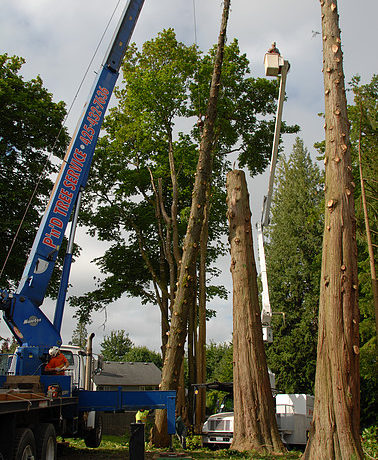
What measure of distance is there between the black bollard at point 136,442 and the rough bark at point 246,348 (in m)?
3.18

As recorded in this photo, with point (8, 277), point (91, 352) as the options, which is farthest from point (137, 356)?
point (91, 352)

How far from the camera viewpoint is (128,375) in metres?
47.7

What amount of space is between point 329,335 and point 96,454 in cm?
562

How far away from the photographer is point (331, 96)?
26.9 feet

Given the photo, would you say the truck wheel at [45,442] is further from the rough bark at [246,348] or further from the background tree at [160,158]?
the background tree at [160,158]

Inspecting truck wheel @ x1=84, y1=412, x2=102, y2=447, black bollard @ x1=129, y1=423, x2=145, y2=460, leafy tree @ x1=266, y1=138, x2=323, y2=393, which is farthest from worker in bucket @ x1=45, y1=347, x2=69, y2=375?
leafy tree @ x1=266, y1=138, x2=323, y2=393

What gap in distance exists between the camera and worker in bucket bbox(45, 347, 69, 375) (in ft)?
27.9

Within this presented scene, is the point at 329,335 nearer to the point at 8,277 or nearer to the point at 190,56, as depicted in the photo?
the point at 8,277

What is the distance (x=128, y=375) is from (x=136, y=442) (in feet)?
142

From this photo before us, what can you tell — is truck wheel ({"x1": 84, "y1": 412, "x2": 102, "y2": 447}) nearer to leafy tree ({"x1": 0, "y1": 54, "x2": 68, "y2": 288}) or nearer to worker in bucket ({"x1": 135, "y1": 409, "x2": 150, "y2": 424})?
worker in bucket ({"x1": 135, "y1": 409, "x2": 150, "y2": 424})

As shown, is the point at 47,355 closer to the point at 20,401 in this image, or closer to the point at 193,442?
the point at 20,401

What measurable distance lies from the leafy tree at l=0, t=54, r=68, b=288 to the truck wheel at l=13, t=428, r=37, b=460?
12018mm

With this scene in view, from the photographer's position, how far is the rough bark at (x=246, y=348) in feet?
30.0

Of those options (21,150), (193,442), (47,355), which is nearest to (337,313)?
(47,355)
